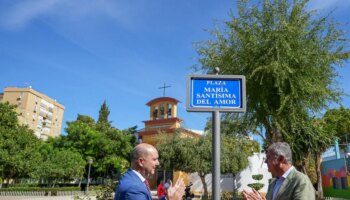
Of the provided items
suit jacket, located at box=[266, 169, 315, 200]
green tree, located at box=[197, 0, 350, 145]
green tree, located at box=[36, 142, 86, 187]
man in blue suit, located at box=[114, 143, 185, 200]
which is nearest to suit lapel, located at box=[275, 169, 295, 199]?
suit jacket, located at box=[266, 169, 315, 200]

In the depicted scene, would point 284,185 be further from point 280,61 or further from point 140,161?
point 280,61

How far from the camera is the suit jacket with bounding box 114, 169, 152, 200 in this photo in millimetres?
2816

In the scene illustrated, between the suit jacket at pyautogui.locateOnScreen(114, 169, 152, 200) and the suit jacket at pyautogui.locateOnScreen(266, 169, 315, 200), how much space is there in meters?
1.38

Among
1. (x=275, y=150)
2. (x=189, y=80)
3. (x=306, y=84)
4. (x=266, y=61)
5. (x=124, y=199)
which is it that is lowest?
(x=124, y=199)

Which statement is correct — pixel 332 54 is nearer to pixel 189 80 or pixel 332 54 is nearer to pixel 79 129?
pixel 189 80

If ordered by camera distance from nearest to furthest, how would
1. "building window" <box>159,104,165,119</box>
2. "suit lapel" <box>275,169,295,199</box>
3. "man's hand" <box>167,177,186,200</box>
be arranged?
"man's hand" <box>167,177,186,200</box> < "suit lapel" <box>275,169,295,199</box> < "building window" <box>159,104,165,119</box>

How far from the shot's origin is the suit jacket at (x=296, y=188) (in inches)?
126

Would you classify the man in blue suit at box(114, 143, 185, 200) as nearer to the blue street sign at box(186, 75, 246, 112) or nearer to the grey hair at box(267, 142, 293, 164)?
the grey hair at box(267, 142, 293, 164)

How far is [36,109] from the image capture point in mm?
76062

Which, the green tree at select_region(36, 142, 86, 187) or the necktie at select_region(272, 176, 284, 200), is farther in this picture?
the green tree at select_region(36, 142, 86, 187)

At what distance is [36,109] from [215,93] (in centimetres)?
7811

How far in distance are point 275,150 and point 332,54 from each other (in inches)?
265

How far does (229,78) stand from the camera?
462cm

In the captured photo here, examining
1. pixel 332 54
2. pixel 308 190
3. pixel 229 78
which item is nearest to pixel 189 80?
pixel 229 78
